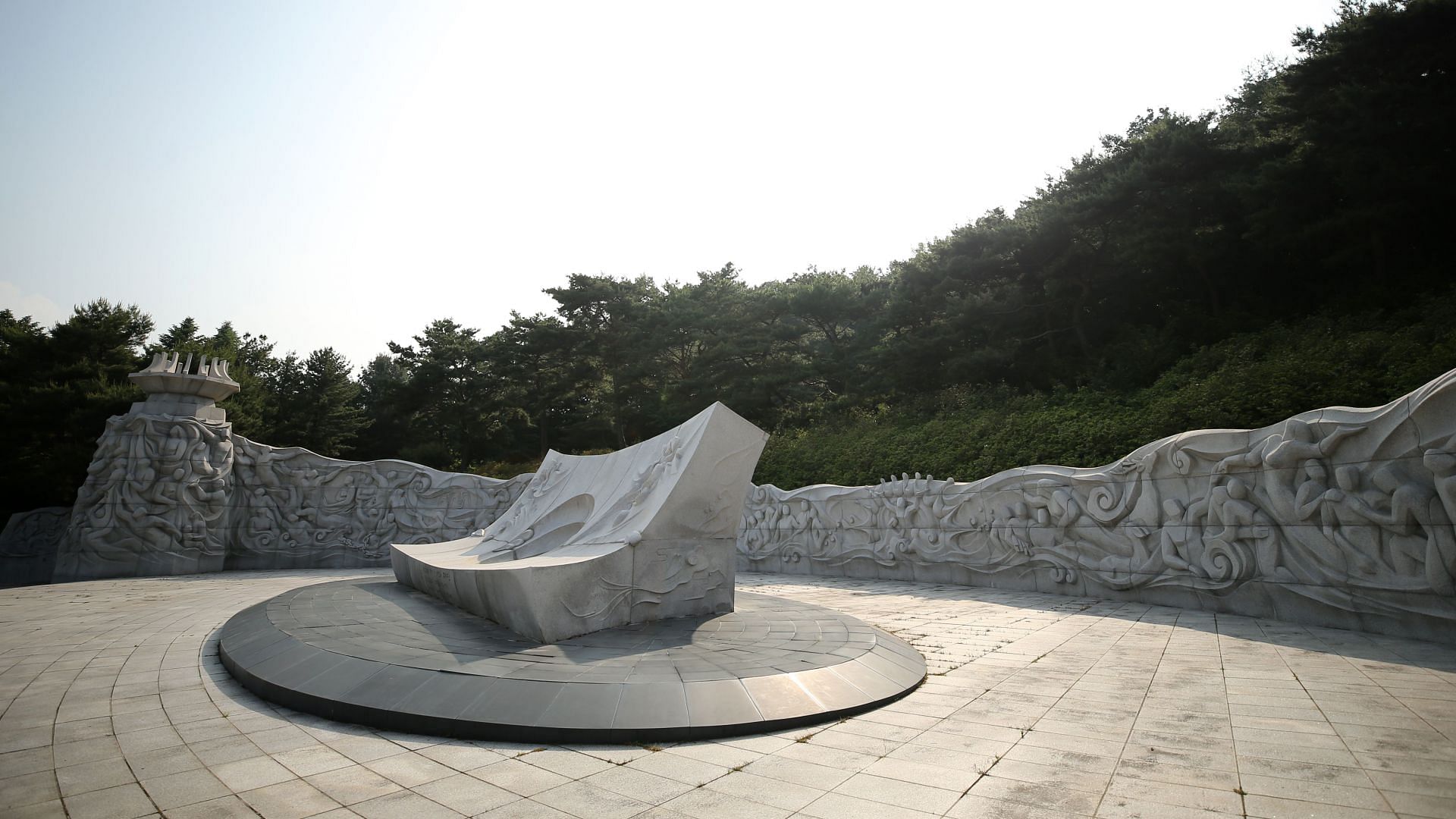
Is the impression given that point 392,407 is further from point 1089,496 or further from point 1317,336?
point 1317,336

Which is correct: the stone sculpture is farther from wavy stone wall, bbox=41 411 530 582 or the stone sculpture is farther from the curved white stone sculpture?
the curved white stone sculpture

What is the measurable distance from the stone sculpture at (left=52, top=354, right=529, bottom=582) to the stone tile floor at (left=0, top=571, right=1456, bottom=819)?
25.6 feet

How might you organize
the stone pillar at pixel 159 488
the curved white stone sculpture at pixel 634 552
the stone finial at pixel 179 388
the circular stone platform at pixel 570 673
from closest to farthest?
the circular stone platform at pixel 570 673, the curved white stone sculpture at pixel 634 552, the stone pillar at pixel 159 488, the stone finial at pixel 179 388

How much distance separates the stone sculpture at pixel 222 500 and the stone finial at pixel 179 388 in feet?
0.07

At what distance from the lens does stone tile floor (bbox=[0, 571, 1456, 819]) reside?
2.34 m

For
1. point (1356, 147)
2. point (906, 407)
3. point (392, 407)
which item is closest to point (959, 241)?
point (906, 407)

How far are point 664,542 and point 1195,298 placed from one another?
16.3 m

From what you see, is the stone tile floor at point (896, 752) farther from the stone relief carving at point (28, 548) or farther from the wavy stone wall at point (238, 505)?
the stone relief carving at point (28, 548)

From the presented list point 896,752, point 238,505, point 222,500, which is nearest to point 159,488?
point 222,500

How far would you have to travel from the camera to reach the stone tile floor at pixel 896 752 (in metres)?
2.34

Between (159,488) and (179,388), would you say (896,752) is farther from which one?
(179,388)

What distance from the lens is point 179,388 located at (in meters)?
11.5

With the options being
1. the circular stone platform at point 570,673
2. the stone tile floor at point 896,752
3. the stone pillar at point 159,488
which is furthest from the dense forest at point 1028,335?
the stone pillar at point 159,488

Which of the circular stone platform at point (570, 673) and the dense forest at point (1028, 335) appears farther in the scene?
the dense forest at point (1028, 335)
